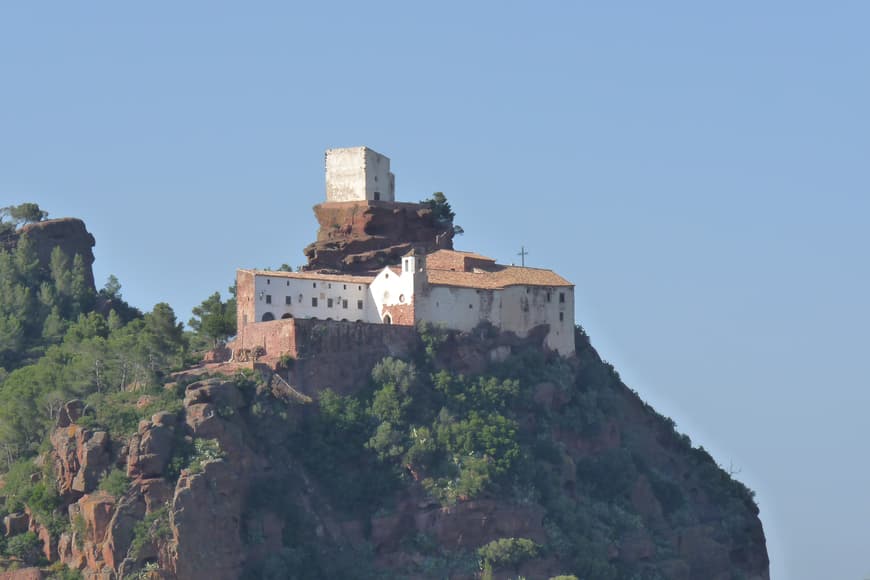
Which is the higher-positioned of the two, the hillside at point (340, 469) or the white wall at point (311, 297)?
the white wall at point (311, 297)

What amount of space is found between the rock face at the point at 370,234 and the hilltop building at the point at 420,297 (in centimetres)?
138

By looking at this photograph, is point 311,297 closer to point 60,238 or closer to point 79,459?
point 79,459

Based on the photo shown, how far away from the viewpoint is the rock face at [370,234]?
13200 centimetres

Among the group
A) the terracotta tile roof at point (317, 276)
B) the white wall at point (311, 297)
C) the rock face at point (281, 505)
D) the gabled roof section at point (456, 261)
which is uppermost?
the gabled roof section at point (456, 261)

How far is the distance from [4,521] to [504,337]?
27.0m

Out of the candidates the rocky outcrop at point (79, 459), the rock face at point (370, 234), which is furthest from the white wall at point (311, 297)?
the rocky outcrop at point (79, 459)

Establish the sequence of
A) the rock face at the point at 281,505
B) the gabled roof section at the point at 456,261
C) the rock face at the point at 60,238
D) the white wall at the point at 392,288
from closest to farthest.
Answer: the rock face at the point at 281,505, the white wall at the point at 392,288, the gabled roof section at the point at 456,261, the rock face at the point at 60,238

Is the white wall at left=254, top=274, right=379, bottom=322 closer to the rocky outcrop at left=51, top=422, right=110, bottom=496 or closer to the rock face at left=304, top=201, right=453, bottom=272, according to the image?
the rock face at left=304, top=201, right=453, bottom=272

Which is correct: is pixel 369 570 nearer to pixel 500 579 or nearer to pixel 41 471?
pixel 500 579

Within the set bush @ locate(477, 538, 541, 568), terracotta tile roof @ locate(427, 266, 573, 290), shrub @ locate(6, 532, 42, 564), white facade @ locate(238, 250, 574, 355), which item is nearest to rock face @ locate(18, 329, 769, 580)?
bush @ locate(477, 538, 541, 568)

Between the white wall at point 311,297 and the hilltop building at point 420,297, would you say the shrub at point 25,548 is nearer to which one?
the hilltop building at point 420,297

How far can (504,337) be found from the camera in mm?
127000

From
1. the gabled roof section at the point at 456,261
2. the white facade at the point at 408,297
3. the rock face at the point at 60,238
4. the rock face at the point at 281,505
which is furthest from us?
the rock face at the point at 60,238

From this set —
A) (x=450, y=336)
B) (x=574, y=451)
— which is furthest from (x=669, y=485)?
(x=450, y=336)
